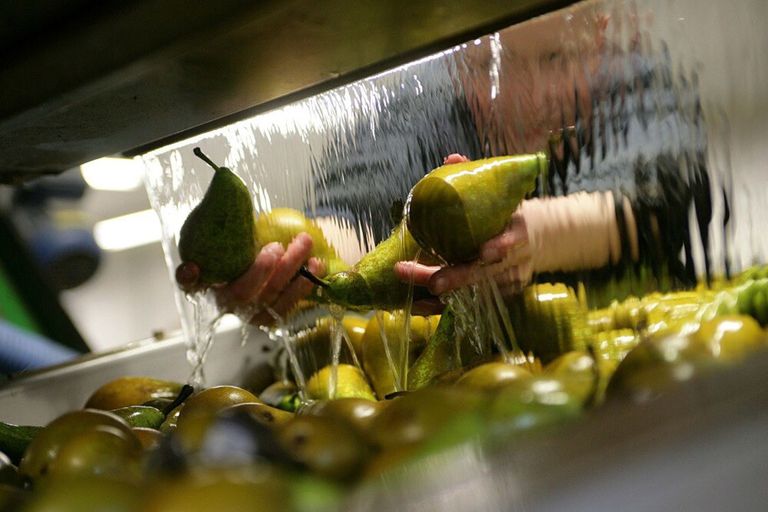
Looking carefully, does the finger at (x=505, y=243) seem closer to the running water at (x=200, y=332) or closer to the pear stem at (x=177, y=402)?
the pear stem at (x=177, y=402)

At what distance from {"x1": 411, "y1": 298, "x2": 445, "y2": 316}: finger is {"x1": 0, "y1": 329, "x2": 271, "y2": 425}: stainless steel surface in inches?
25.9

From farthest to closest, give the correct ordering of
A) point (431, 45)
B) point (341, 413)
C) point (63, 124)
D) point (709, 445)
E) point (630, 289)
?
point (63, 124) < point (431, 45) < point (630, 289) < point (341, 413) < point (709, 445)

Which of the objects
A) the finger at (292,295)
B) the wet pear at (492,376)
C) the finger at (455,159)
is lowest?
the finger at (292,295)

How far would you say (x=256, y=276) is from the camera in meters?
1.18

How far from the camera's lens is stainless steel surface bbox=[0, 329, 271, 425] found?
145 cm

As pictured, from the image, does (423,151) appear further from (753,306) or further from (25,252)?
(25,252)

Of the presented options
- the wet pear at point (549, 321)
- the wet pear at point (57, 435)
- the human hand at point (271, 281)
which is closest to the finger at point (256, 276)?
the human hand at point (271, 281)

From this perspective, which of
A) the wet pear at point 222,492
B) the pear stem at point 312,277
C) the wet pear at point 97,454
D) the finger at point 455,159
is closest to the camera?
the wet pear at point 222,492

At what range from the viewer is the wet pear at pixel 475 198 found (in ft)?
2.67

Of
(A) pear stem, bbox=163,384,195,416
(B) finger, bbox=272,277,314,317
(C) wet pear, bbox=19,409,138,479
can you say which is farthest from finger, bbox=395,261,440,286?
(C) wet pear, bbox=19,409,138,479

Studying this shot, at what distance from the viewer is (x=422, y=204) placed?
0.85 metres

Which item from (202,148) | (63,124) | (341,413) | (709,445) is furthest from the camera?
(202,148)

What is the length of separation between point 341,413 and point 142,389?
82cm

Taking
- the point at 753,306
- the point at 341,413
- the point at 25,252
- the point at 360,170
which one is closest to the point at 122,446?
the point at 341,413
